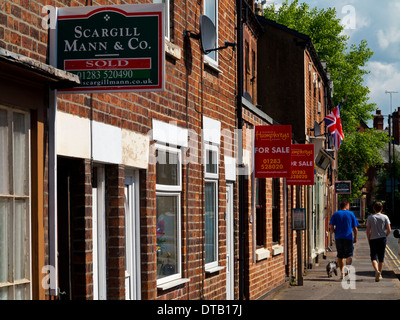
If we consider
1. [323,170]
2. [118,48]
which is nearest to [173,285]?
[118,48]

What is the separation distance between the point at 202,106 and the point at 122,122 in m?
3.26

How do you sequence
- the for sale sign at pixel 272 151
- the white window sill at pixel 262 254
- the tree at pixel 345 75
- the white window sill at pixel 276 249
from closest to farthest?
the for sale sign at pixel 272 151, the white window sill at pixel 262 254, the white window sill at pixel 276 249, the tree at pixel 345 75

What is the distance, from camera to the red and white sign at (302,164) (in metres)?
18.1

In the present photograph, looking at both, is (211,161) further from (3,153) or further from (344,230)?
(344,230)

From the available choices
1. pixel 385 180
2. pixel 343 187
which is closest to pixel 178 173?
pixel 343 187

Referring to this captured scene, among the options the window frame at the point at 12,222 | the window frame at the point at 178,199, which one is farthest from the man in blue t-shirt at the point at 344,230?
the window frame at the point at 12,222

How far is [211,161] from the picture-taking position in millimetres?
11812

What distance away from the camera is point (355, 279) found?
19.5 m

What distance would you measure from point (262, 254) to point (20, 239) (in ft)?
33.8

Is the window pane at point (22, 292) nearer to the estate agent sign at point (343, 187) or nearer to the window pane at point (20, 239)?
the window pane at point (20, 239)

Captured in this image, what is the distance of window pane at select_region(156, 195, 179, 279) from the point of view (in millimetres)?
9609

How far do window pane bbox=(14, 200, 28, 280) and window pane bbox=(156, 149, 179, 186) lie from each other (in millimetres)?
3453

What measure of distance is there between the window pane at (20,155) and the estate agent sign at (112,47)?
23.9 inches
